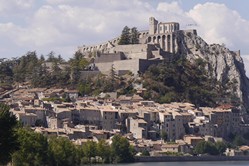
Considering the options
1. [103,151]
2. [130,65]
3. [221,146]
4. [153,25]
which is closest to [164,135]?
[221,146]

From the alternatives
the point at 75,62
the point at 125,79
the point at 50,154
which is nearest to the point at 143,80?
the point at 125,79

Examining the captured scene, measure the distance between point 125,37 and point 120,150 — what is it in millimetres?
45126

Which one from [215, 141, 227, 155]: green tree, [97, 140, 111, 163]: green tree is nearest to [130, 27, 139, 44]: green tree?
[215, 141, 227, 155]: green tree

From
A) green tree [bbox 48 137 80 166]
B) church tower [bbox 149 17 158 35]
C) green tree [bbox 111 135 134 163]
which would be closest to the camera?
green tree [bbox 48 137 80 166]

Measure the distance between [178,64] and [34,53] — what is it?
28330 millimetres

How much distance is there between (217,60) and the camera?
4801 inches

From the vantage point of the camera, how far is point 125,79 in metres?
114

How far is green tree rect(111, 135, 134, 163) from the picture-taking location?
265 ft

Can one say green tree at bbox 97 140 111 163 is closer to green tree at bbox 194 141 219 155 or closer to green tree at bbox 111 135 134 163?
green tree at bbox 111 135 134 163

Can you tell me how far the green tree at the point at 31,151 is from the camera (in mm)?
53938

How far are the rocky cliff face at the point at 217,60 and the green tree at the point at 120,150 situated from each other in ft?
132

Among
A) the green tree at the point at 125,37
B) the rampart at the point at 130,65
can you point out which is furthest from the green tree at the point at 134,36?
the rampart at the point at 130,65

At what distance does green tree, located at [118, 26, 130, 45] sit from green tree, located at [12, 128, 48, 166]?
66.7 m

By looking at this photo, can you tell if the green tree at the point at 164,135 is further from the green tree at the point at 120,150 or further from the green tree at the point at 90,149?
the green tree at the point at 90,149
